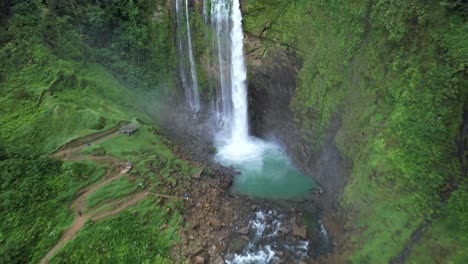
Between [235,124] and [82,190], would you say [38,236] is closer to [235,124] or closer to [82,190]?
[82,190]

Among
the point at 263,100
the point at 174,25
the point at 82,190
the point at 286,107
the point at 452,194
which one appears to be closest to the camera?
the point at 452,194

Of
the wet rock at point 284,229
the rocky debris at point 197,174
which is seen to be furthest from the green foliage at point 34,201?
the wet rock at point 284,229

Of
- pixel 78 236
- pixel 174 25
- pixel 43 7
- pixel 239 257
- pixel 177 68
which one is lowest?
pixel 239 257

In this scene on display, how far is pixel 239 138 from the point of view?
62.7ft

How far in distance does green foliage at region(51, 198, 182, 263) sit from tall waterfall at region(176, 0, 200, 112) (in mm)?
11173

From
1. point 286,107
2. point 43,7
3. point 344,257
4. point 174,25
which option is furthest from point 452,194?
point 43,7

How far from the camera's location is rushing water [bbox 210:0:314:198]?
1429 centimetres

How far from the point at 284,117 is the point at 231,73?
4739 mm

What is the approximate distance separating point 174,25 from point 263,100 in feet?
28.9

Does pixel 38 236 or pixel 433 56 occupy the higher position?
pixel 433 56

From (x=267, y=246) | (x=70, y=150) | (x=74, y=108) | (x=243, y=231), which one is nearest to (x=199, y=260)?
(x=243, y=231)

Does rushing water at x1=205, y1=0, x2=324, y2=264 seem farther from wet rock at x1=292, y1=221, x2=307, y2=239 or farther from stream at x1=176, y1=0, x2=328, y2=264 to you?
wet rock at x1=292, y1=221, x2=307, y2=239

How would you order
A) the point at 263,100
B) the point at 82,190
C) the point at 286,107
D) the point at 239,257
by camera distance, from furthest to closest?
the point at 263,100
the point at 286,107
the point at 82,190
the point at 239,257

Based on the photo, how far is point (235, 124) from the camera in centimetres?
1917
